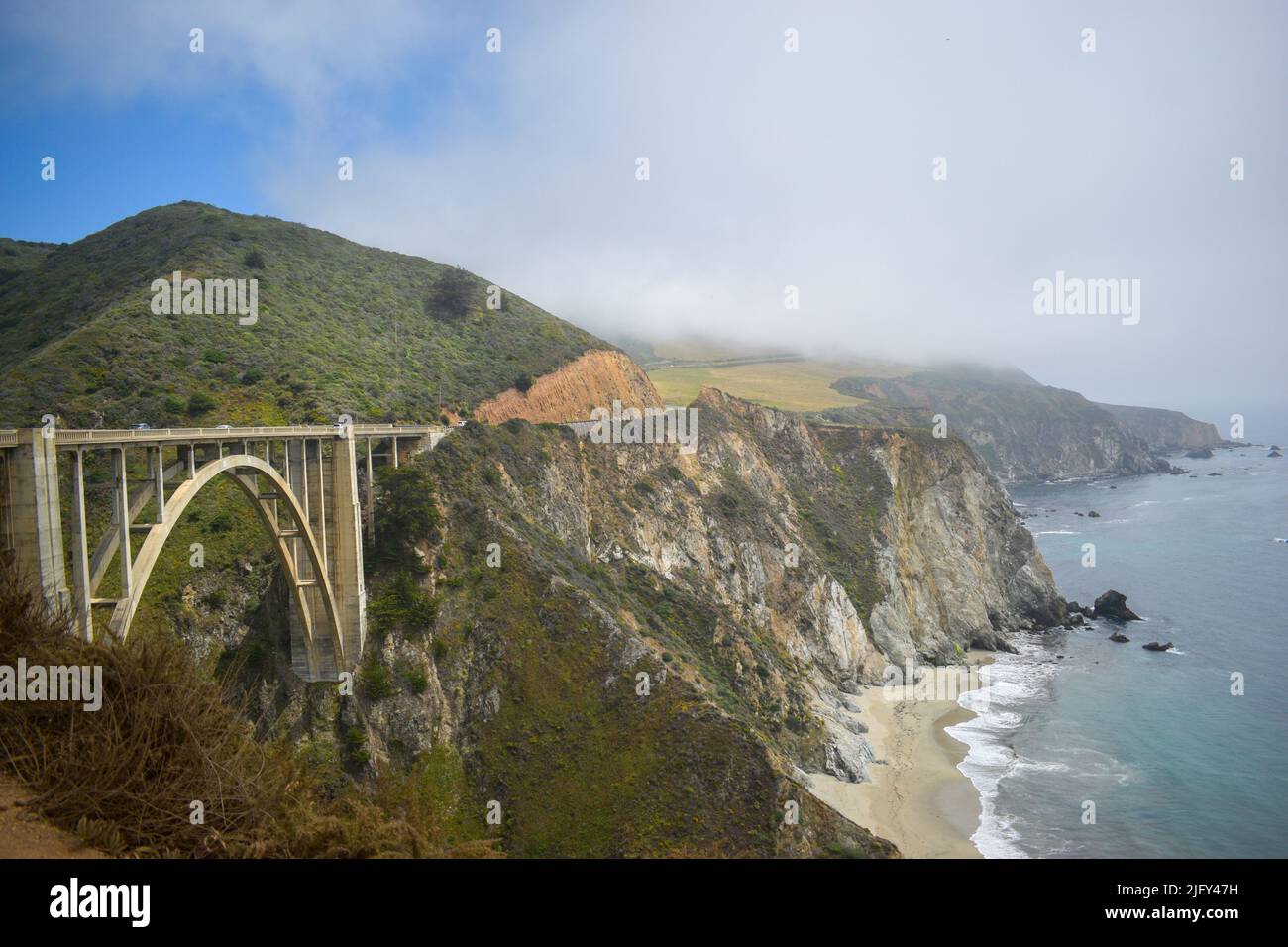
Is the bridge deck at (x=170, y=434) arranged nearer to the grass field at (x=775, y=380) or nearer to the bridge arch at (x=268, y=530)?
the bridge arch at (x=268, y=530)

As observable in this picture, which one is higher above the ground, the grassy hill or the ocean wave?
the grassy hill

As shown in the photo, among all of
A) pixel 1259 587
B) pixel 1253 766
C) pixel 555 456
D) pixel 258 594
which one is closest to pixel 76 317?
pixel 258 594


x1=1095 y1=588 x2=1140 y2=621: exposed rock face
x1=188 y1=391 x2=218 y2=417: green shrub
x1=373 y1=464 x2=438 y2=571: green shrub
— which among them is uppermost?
x1=188 y1=391 x2=218 y2=417: green shrub

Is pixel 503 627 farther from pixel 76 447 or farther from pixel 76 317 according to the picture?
pixel 76 317

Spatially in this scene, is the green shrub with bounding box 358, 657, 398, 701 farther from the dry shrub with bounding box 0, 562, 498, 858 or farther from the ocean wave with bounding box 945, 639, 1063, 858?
the ocean wave with bounding box 945, 639, 1063, 858

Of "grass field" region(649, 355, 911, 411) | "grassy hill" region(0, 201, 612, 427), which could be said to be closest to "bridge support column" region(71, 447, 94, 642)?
"grassy hill" region(0, 201, 612, 427)

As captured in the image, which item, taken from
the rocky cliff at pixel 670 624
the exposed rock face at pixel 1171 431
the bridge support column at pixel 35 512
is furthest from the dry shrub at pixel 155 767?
the exposed rock face at pixel 1171 431

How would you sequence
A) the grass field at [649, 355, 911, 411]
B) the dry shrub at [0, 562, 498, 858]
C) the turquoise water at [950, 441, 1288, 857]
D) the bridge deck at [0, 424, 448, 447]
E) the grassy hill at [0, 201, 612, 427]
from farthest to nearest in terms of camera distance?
the grass field at [649, 355, 911, 411] → the grassy hill at [0, 201, 612, 427] → the turquoise water at [950, 441, 1288, 857] → the bridge deck at [0, 424, 448, 447] → the dry shrub at [0, 562, 498, 858]
